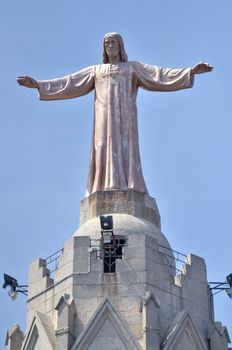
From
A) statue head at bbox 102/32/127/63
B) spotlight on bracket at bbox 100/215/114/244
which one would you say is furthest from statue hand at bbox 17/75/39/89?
spotlight on bracket at bbox 100/215/114/244

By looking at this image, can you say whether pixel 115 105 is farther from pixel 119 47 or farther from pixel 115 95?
pixel 119 47

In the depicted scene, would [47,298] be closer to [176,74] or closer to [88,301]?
[88,301]

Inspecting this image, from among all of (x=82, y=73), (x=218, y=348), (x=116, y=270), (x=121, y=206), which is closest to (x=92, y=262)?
(x=116, y=270)

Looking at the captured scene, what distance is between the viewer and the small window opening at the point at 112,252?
24406mm

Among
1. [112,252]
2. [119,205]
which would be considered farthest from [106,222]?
[119,205]

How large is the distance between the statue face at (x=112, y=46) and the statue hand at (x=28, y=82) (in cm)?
253

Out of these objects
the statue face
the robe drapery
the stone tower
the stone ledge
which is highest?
the statue face

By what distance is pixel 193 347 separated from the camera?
23797mm

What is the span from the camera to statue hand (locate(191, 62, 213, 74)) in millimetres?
28094

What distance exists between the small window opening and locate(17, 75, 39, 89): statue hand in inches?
266

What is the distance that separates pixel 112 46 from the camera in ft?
95.2

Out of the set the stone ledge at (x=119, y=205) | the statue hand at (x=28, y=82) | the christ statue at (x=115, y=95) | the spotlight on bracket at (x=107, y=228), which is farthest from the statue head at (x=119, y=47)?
the spotlight on bracket at (x=107, y=228)

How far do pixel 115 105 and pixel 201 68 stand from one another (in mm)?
2919

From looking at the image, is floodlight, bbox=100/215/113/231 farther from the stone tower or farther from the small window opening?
the small window opening
